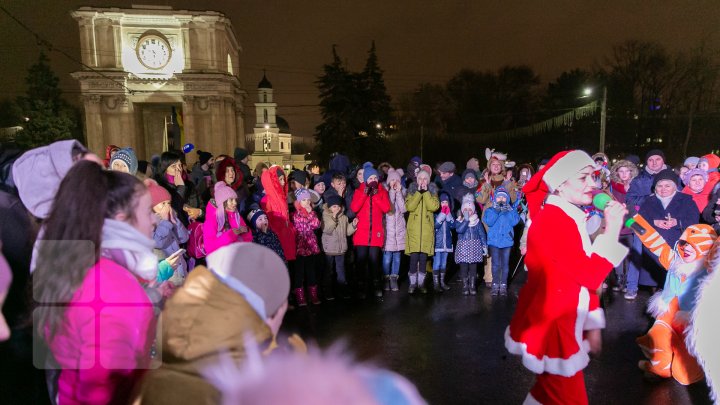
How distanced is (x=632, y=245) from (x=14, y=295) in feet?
26.3

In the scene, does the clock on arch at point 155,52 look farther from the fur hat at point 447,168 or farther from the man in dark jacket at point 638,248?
the man in dark jacket at point 638,248

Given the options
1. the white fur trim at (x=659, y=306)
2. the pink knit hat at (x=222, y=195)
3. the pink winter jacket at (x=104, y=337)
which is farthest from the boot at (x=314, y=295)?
the pink winter jacket at (x=104, y=337)

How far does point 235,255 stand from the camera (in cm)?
142

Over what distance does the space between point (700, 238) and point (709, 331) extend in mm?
2049

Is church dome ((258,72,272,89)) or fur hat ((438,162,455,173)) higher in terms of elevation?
church dome ((258,72,272,89))

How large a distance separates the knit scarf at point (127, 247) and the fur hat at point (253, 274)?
20.3 inches

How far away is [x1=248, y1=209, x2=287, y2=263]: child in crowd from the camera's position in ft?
19.7

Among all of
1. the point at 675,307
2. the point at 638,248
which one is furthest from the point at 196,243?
the point at 638,248

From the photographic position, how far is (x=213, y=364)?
1214 mm

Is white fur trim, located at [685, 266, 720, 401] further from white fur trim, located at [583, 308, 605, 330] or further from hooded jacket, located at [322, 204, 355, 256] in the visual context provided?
hooded jacket, located at [322, 204, 355, 256]

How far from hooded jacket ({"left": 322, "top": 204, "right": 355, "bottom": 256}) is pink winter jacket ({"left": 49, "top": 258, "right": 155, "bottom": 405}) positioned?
5.10 meters

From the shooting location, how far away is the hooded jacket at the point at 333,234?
6.79 meters

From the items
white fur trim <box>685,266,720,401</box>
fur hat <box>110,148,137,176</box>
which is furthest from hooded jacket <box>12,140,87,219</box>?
white fur trim <box>685,266,720,401</box>

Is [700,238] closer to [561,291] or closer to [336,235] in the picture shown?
[561,291]
